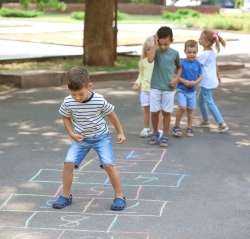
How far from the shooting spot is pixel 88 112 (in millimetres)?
5637

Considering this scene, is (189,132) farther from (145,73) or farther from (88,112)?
(88,112)

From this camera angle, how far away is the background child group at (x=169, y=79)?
8.14m

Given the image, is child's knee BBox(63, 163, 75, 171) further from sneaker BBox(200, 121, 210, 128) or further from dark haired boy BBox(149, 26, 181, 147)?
sneaker BBox(200, 121, 210, 128)

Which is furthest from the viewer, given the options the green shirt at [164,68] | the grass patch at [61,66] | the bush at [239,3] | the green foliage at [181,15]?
the bush at [239,3]

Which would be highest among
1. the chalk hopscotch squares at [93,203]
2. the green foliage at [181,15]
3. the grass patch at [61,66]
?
the chalk hopscotch squares at [93,203]

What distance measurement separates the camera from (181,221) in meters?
5.42

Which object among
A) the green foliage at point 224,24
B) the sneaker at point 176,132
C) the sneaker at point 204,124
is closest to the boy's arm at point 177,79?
the sneaker at point 176,132

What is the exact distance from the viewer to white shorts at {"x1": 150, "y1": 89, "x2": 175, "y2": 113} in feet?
27.0

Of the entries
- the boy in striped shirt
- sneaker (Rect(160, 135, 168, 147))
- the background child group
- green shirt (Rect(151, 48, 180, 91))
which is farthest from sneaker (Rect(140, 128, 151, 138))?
the boy in striped shirt

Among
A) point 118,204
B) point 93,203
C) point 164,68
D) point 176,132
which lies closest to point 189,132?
point 176,132

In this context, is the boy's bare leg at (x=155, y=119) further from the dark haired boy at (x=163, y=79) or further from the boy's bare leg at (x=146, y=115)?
the boy's bare leg at (x=146, y=115)

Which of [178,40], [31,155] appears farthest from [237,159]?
[178,40]

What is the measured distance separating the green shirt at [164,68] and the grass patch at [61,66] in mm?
6604

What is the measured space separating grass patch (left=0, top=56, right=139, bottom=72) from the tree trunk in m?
0.29
